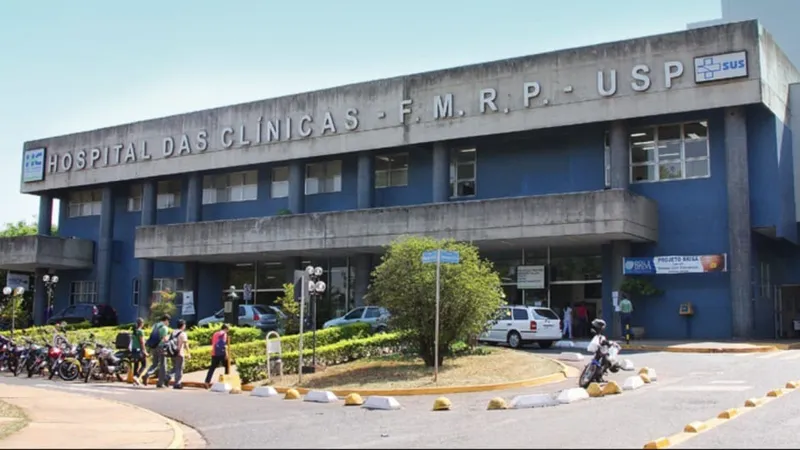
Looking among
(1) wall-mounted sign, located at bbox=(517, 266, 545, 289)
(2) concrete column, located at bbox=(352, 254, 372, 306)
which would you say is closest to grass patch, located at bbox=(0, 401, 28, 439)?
(2) concrete column, located at bbox=(352, 254, 372, 306)

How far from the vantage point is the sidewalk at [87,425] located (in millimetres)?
10297

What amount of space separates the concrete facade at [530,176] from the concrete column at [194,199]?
4.6 inches

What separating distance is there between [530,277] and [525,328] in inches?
306

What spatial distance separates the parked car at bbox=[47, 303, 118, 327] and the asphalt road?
92.3 ft

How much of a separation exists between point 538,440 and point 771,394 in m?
6.68

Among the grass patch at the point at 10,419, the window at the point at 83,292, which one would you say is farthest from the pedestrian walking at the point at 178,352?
the window at the point at 83,292

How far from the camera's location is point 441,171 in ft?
123

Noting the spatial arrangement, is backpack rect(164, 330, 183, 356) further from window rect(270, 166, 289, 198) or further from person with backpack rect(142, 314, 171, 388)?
window rect(270, 166, 289, 198)

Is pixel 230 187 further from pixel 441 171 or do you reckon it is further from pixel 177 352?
pixel 177 352

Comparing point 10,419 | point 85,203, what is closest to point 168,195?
point 85,203

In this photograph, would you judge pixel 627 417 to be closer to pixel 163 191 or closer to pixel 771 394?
pixel 771 394

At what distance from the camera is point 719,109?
106 ft

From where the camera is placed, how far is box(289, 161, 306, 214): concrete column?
41.8 m

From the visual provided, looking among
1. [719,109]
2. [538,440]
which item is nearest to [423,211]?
[719,109]
